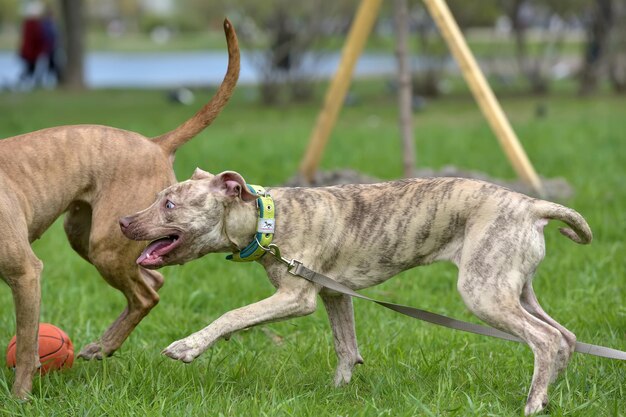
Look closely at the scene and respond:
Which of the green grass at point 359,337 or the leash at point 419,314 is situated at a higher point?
the leash at point 419,314

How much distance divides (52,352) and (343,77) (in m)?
4.28

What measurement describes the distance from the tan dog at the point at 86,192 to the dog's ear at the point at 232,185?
0.71 meters

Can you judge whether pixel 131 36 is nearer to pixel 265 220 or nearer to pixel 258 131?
pixel 258 131

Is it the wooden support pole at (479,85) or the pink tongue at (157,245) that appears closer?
the pink tongue at (157,245)

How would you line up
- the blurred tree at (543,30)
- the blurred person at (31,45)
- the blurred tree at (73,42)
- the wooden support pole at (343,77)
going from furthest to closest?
1. the blurred person at (31,45)
2. the blurred tree at (73,42)
3. the blurred tree at (543,30)
4. the wooden support pole at (343,77)

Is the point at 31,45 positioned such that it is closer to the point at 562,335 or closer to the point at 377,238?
the point at 377,238

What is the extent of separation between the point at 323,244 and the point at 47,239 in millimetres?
4251

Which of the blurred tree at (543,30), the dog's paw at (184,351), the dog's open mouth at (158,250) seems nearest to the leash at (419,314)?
the dog's open mouth at (158,250)

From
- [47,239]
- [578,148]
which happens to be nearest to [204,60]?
[578,148]

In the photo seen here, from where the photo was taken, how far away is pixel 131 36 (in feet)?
196

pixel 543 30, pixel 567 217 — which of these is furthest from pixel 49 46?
pixel 567 217

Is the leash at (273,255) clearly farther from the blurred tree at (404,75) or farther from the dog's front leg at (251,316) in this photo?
the blurred tree at (404,75)

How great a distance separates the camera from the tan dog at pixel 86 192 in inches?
188

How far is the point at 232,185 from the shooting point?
446 cm
